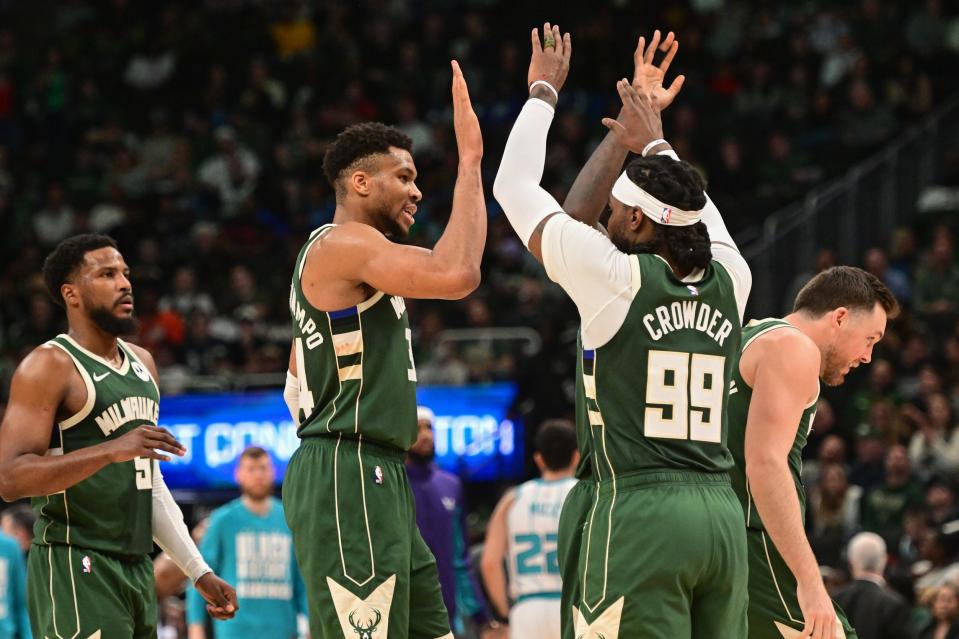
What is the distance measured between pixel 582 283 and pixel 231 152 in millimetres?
15496

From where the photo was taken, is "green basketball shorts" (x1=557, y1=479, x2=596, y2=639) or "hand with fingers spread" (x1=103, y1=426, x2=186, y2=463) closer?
"green basketball shorts" (x1=557, y1=479, x2=596, y2=639)

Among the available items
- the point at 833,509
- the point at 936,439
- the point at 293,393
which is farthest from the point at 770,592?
the point at 936,439

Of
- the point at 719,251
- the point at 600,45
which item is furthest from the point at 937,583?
the point at 600,45

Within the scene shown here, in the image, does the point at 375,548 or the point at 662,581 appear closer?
the point at 662,581

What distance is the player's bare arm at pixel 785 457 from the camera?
520 centimetres

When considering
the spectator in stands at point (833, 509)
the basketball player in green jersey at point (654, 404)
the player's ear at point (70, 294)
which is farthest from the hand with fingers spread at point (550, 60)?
the spectator in stands at point (833, 509)

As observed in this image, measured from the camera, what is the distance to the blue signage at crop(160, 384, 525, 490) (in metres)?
14.7

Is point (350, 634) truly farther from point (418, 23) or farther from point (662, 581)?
point (418, 23)

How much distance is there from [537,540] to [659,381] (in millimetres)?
4579

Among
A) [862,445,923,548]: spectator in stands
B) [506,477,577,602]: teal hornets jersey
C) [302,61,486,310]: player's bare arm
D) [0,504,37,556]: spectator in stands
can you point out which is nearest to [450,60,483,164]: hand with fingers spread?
[302,61,486,310]: player's bare arm

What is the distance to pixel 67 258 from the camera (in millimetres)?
6535

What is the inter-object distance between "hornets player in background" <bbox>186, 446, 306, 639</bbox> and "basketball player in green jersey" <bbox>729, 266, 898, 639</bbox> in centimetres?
461

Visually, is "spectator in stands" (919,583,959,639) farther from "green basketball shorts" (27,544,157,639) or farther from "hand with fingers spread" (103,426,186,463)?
"hand with fingers spread" (103,426,186,463)

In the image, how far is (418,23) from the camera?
2150 centimetres
